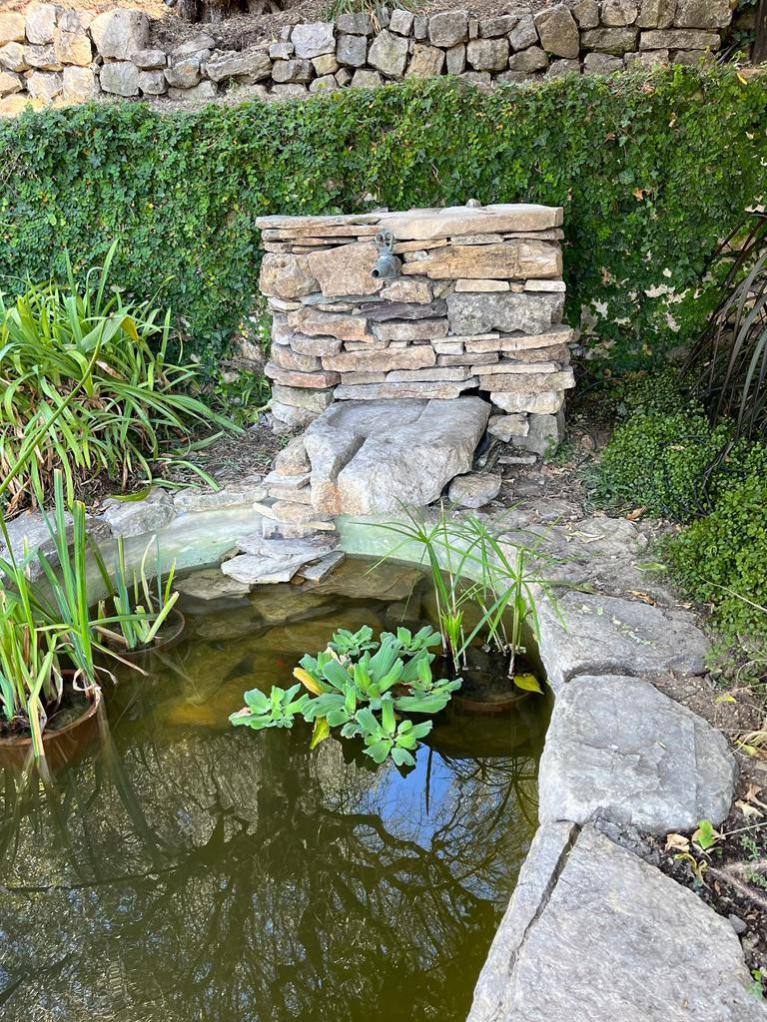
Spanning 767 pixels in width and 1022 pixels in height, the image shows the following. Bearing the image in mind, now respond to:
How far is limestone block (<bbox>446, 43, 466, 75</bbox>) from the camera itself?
5.59 meters

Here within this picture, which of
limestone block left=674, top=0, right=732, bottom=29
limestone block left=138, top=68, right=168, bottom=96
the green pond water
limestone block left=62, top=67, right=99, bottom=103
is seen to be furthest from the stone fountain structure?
limestone block left=62, top=67, right=99, bottom=103

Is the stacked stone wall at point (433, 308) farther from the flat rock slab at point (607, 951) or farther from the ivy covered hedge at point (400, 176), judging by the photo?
the flat rock slab at point (607, 951)

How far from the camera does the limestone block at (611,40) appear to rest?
549 centimetres

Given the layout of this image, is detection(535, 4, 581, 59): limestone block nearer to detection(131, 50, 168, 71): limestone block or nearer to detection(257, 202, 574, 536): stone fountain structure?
detection(257, 202, 574, 536): stone fountain structure

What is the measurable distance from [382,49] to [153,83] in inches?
67.0

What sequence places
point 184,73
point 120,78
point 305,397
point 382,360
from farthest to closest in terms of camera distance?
point 120,78 → point 184,73 → point 305,397 → point 382,360

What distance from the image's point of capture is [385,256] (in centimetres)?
355

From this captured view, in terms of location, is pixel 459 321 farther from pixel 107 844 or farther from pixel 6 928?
pixel 6 928

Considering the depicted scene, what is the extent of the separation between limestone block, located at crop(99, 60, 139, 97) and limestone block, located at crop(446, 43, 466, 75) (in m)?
2.29

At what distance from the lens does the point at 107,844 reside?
221 cm

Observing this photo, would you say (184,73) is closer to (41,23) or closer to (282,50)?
(282,50)

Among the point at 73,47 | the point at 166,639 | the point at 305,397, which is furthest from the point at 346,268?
the point at 73,47

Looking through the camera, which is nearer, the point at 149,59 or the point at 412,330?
the point at 412,330

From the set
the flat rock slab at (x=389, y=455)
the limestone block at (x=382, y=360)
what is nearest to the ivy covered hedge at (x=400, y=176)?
the limestone block at (x=382, y=360)
